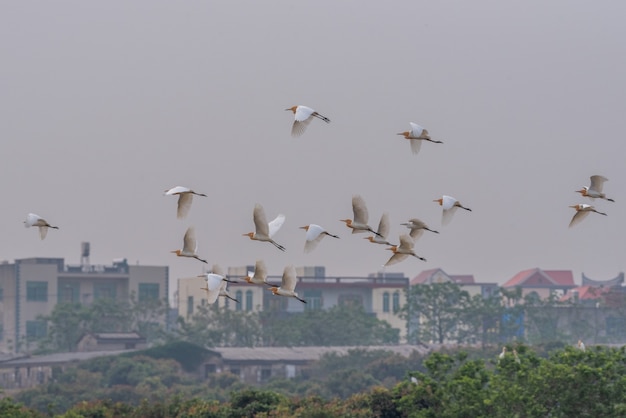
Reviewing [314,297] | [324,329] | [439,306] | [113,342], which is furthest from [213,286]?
[314,297]

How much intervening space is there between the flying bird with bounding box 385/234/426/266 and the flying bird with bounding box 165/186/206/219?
3.59 m

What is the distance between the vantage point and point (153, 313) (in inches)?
5866

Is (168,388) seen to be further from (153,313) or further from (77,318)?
(153,313)

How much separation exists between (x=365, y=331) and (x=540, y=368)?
95.3 m

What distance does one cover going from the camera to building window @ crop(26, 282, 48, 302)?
153375mm

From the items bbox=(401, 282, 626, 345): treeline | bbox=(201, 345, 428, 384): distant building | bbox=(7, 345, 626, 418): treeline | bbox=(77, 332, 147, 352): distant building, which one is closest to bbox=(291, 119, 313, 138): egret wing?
bbox=(7, 345, 626, 418): treeline

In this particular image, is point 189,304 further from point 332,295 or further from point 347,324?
point 347,324

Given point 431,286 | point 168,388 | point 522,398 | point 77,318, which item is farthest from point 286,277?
point 431,286

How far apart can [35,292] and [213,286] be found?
132m

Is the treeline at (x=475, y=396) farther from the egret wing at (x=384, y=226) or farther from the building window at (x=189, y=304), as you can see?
the building window at (x=189, y=304)

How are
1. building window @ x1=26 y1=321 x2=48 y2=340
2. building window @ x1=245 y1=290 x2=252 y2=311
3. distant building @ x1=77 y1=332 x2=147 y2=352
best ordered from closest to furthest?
distant building @ x1=77 y1=332 x2=147 y2=352
building window @ x1=26 y1=321 x2=48 y2=340
building window @ x1=245 y1=290 x2=252 y2=311

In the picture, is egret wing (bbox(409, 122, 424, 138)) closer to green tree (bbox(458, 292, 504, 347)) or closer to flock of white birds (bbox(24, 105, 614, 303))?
flock of white birds (bbox(24, 105, 614, 303))

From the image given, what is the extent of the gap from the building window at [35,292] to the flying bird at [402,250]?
427ft

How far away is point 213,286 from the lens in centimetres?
2431
